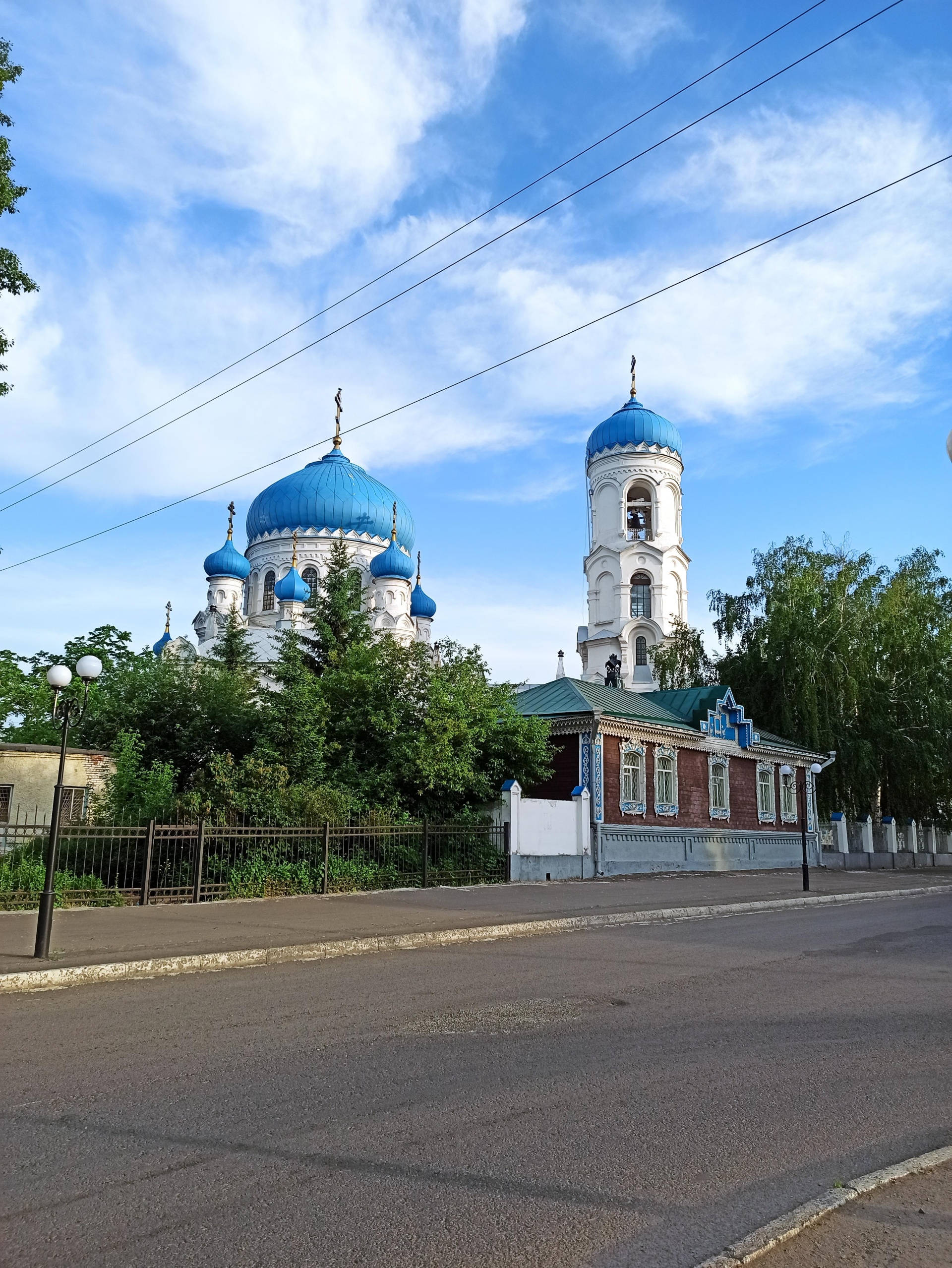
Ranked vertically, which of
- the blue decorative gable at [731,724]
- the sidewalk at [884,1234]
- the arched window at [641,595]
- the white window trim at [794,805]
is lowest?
the sidewalk at [884,1234]

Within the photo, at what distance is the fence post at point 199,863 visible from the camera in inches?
630

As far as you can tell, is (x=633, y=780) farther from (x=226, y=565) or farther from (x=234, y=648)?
(x=226, y=565)

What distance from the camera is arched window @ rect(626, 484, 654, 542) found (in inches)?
1973

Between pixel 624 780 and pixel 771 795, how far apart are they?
922 centimetres

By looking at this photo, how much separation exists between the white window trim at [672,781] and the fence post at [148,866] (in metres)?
15.5

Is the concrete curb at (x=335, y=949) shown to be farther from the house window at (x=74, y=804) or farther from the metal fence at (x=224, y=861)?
the house window at (x=74, y=804)

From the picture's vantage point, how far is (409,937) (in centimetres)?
1194

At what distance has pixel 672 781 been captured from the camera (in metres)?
28.4

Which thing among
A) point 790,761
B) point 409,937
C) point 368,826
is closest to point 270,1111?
point 409,937

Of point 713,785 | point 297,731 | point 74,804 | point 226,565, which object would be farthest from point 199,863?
point 226,565

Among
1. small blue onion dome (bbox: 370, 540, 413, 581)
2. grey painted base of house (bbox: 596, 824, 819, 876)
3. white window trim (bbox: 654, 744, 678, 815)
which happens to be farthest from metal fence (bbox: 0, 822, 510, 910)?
small blue onion dome (bbox: 370, 540, 413, 581)

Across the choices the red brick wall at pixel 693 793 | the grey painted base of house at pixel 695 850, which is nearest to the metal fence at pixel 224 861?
the grey painted base of house at pixel 695 850

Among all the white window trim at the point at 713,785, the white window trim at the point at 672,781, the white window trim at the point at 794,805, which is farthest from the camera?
the white window trim at the point at 794,805

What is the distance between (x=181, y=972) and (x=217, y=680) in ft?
52.3
